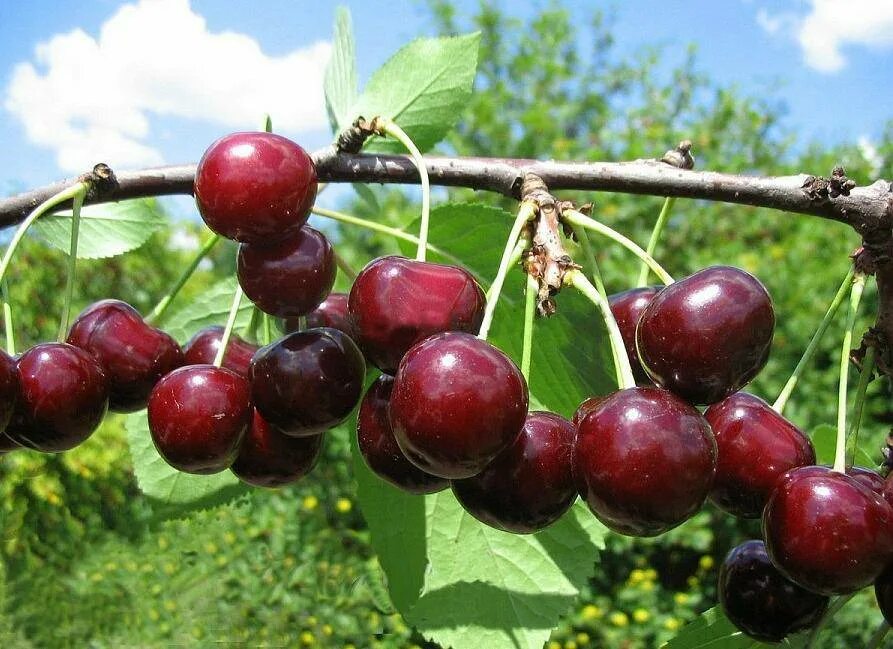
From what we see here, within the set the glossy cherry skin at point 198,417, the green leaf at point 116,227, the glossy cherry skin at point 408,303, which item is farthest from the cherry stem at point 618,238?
the green leaf at point 116,227

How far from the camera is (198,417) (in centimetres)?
107

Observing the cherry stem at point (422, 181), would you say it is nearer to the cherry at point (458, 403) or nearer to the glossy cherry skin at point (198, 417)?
the cherry at point (458, 403)

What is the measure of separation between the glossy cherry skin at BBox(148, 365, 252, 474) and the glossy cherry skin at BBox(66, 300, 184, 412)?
12cm

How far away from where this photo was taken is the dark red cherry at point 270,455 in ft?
3.83

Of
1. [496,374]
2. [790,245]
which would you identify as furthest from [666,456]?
[790,245]

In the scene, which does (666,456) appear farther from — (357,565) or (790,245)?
(790,245)

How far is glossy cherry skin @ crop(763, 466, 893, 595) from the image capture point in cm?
85

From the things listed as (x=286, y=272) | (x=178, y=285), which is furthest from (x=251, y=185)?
(x=178, y=285)

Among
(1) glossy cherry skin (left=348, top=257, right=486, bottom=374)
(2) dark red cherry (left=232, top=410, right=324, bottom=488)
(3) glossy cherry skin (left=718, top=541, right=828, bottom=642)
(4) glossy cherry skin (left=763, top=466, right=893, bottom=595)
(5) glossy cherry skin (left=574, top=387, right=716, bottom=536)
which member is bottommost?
(3) glossy cherry skin (left=718, top=541, right=828, bottom=642)

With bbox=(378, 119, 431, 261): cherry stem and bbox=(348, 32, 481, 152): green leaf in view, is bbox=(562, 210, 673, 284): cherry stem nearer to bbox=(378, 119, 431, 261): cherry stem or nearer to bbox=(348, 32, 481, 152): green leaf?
bbox=(378, 119, 431, 261): cherry stem

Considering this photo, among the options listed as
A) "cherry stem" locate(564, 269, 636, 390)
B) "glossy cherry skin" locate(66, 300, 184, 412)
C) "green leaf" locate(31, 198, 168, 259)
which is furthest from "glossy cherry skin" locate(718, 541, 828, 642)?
"green leaf" locate(31, 198, 168, 259)

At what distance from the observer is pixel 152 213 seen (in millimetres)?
1608

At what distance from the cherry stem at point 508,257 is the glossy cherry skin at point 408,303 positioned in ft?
0.10

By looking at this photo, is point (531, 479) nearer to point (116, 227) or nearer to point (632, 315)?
point (632, 315)
